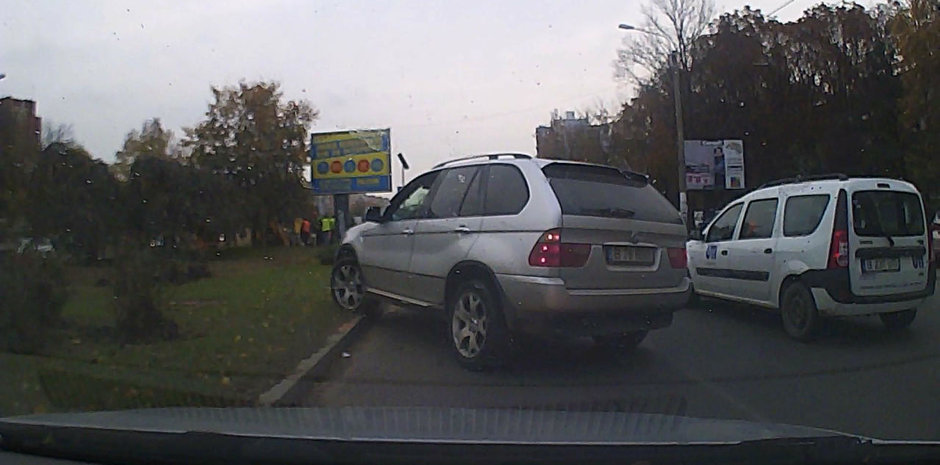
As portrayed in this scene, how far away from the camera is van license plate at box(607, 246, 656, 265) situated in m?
6.73

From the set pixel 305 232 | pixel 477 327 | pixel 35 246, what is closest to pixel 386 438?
pixel 477 327

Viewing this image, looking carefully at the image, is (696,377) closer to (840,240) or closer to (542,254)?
(542,254)

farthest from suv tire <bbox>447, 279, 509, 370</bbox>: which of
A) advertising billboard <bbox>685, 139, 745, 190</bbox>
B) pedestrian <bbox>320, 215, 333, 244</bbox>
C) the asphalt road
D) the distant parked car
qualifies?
pedestrian <bbox>320, 215, 333, 244</bbox>

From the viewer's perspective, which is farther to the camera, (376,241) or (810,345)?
(376,241)

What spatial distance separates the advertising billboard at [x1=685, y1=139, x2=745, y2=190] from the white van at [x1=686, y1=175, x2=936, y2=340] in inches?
943

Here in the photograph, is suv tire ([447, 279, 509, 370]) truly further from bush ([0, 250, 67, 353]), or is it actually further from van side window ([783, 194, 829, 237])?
van side window ([783, 194, 829, 237])

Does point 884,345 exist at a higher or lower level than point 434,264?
lower

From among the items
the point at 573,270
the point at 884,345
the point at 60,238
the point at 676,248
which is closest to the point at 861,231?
the point at 884,345

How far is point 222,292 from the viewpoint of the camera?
42.7ft

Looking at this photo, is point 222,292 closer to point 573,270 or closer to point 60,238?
point 60,238

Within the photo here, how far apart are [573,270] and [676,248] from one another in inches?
49.1

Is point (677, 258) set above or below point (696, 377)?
above

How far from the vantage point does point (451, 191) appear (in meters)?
7.91

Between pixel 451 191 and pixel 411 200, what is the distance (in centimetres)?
75
